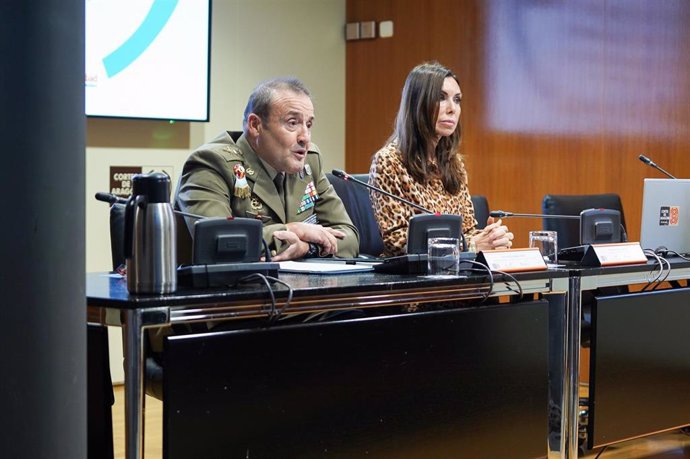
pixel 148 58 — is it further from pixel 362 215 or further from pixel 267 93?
pixel 267 93

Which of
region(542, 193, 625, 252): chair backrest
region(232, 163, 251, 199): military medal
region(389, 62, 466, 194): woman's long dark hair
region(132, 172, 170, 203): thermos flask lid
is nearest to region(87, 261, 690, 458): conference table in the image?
region(132, 172, 170, 203): thermos flask lid

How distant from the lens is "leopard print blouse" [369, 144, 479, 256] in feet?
10.2

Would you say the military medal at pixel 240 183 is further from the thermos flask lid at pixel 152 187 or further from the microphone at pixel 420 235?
the thermos flask lid at pixel 152 187

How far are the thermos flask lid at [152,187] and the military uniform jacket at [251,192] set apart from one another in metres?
0.72

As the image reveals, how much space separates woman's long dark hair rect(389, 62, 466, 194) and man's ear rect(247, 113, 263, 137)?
572mm

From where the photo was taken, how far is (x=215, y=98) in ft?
16.0

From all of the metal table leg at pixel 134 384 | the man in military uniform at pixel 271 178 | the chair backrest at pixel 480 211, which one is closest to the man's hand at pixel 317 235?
the man in military uniform at pixel 271 178

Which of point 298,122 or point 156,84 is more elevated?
point 156,84

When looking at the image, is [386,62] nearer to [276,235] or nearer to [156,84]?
[156,84]

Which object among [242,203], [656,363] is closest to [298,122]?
[242,203]

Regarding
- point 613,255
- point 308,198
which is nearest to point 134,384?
point 308,198

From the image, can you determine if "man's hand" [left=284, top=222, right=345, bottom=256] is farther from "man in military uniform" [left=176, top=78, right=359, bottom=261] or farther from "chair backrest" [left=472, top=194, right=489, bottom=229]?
"chair backrest" [left=472, top=194, right=489, bottom=229]

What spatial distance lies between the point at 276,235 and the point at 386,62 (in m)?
2.95

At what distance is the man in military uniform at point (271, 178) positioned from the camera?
2686 mm
